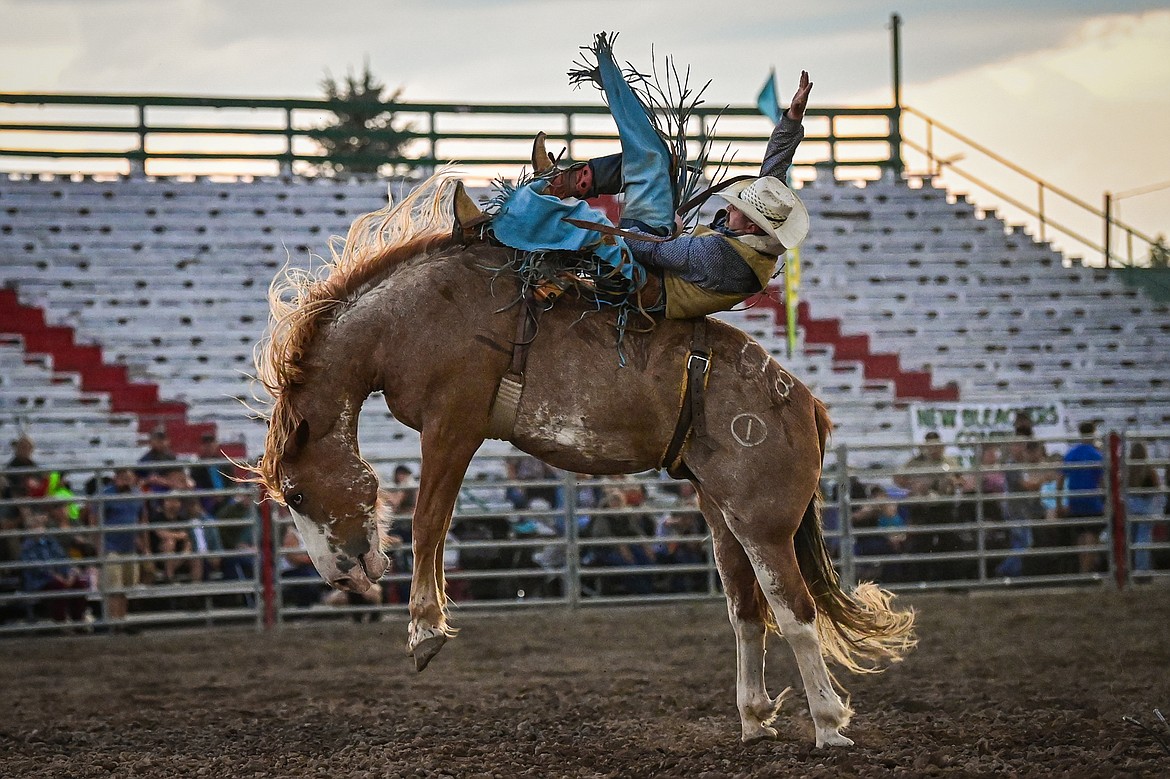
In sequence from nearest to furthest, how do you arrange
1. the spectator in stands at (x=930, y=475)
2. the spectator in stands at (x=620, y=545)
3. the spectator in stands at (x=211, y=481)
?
the spectator in stands at (x=211, y=481) < the spectator in stands at (x=620, y=545) < the spectator in stands at (x=930, y=475)

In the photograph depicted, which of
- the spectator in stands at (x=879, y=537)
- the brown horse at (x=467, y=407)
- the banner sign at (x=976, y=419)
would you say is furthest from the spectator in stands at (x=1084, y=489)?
the brown horse at (x=467, y=407)

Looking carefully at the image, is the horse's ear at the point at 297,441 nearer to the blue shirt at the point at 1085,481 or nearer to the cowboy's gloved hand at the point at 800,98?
the cowboy's gloved hand at the point at 800,98

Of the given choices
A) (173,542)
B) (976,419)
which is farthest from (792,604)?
(976,419)

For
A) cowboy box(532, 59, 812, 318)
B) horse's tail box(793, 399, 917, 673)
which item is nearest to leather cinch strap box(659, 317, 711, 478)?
cowboy box(532, 59, 812, 318)

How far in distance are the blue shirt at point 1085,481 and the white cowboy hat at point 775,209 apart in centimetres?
791

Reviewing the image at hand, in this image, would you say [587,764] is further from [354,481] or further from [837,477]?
[837,477]

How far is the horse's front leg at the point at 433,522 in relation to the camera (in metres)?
4.00

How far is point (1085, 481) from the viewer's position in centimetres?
1127

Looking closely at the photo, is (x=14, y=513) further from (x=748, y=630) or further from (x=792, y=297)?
(x=792, y=297)

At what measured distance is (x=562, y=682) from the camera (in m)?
6.86

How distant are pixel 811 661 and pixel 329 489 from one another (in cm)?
172

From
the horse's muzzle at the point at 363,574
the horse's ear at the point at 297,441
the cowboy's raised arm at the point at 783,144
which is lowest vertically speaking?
the horse's muzzle at the point at 363,574

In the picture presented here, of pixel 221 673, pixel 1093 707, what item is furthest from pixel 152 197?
pixel 1093 707

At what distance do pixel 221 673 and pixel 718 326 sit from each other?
15.1ft
